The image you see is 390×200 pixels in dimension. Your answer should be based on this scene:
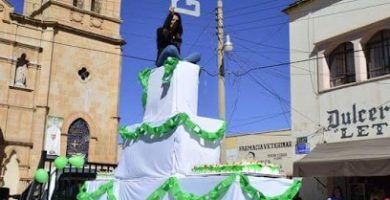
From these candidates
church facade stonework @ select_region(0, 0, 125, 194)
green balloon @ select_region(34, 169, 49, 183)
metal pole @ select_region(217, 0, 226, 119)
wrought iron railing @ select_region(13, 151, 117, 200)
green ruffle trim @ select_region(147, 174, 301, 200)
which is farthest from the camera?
church facade stonework @ select_region(0, 0, 125, 194)

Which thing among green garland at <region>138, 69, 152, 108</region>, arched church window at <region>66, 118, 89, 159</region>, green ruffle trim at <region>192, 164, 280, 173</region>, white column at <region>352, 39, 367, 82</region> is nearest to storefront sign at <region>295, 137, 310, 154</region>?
white column at <region>352, 39, 367, 82</region>

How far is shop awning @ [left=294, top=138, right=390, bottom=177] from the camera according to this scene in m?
11.7

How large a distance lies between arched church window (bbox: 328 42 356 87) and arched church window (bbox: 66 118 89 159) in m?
14.3

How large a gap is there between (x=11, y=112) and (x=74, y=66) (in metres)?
4.18

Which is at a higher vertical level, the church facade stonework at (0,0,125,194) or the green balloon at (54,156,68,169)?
the church facade stonework at (0,0,125,194)

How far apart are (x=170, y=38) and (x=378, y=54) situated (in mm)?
8060

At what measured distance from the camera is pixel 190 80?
8852mm

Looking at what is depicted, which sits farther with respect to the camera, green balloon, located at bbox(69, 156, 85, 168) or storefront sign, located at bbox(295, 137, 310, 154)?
storefront sign, located at bbox(295, 137, 310, 154)

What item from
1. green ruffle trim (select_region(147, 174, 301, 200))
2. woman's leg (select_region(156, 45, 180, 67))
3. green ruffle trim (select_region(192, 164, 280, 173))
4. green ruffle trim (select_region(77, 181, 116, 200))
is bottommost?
green ruffle trim (select_region(77, 181, 116, 200))

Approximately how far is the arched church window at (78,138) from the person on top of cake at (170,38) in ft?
53.9

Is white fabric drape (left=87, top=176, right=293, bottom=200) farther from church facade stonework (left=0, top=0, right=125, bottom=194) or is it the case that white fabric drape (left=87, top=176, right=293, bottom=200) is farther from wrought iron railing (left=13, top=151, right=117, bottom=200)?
church facade stonework (left=0, top=0, right=125, bottom=194)

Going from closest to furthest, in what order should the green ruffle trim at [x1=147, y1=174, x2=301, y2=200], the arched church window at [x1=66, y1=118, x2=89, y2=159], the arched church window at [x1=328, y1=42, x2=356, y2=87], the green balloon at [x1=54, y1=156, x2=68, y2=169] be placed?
the green ruffle trim at [x1=147, y1=174, x2=301, y2=200], the green balloon at [x1=54, y1=156, x2=68, y2=169], the arched church window at [x1=328, y1=42, x2=356, y2=87], the arched church window at [x1=66, y1=118, x2=89, y2=159]

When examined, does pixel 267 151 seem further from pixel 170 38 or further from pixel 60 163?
pixel 170 38

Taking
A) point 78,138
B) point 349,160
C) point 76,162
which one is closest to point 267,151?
point 78,138
